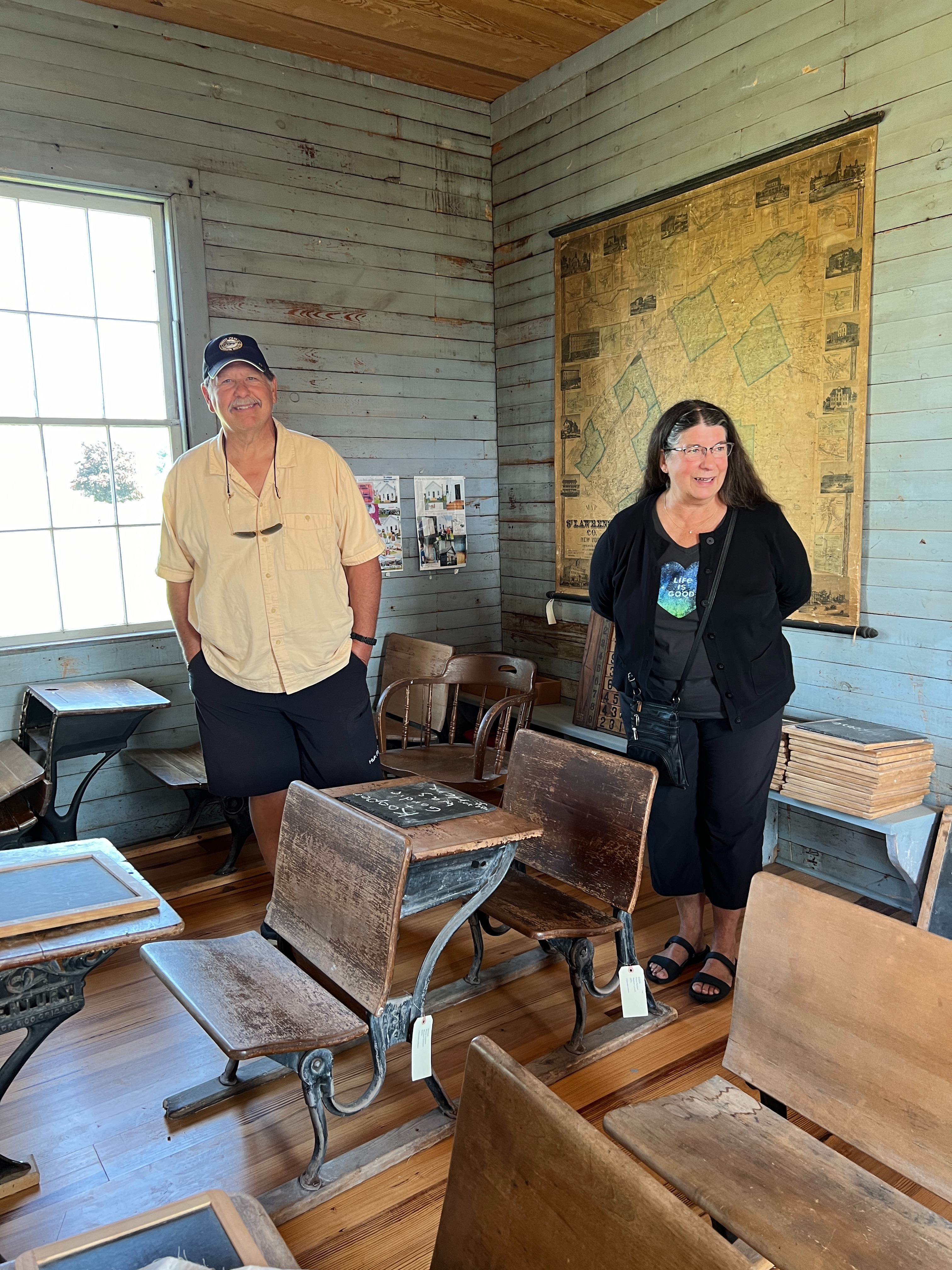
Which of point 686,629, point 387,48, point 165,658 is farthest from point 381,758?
point 387,48

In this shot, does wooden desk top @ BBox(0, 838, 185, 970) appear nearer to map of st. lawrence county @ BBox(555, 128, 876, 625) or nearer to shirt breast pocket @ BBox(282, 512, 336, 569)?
shirt breast pocket @ BBox(282, 512, 336, 569)

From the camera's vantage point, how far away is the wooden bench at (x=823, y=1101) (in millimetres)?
1312

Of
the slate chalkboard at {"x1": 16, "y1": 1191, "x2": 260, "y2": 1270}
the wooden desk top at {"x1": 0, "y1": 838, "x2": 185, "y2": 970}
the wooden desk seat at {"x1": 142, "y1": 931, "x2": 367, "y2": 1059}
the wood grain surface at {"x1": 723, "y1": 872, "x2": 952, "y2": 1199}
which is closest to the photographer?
the slate chalkboard at {"x1": 16, "y1": 1191, "x2": 260, "y2": 1270}

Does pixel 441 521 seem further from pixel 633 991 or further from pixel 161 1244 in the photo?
pixel 161 1244

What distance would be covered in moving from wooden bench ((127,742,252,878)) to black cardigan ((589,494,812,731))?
1913 mm

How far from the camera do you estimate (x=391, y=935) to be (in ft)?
5.99

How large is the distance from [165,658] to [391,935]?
264 cm

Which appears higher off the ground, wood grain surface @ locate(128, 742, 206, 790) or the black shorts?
the black shorts

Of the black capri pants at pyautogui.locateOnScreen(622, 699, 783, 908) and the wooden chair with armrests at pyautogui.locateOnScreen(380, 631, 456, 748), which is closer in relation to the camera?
the black capri pants at pyautogui.locateOnScreen(622, 699, 783, 908)

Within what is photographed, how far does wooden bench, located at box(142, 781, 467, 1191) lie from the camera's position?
1.82 meters

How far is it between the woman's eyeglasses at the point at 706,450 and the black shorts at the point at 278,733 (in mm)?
1238

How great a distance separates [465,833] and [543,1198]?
108 centimetres

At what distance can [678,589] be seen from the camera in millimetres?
2500

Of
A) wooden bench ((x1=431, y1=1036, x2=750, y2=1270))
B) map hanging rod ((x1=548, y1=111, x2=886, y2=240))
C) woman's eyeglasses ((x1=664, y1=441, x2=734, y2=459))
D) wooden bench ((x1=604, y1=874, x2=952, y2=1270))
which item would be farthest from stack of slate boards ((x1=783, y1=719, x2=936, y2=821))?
wooden bench ((x1=431, y1=1036, x2=750, y2=1270))
